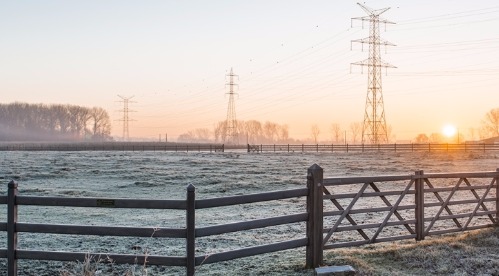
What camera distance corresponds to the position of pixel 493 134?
584ft

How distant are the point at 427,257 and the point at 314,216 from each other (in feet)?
8.68

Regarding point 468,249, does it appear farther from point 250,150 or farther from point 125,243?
point 250,150

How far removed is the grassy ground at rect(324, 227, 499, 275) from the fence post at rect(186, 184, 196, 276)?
2.78 meters

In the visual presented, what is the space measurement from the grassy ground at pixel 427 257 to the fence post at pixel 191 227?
2780 mm

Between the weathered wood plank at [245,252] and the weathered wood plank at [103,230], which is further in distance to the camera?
the weathered wood plank at [245,252]

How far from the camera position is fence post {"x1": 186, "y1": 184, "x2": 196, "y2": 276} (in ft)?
25.4

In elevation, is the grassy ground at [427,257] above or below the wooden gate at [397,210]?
below

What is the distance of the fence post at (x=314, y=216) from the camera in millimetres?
9156

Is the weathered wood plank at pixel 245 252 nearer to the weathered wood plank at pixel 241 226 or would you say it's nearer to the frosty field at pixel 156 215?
the weathered wood plank at pixel 241 226

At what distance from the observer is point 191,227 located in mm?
7832

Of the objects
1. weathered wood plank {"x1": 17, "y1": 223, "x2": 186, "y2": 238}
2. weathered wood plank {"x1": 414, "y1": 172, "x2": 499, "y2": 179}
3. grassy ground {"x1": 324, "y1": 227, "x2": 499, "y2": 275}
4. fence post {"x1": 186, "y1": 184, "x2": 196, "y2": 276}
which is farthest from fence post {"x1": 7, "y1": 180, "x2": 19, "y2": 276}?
weathered wood plank {"x1": 414, "y1": 172, "x2": 499, "y2": 179}

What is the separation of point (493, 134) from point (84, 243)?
18793 cm

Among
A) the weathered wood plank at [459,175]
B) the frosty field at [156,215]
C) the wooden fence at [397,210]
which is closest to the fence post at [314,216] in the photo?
the wooden fence at [397,210]

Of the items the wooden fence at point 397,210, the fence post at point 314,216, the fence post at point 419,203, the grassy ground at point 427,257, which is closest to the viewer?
the fence post at point 314,216
